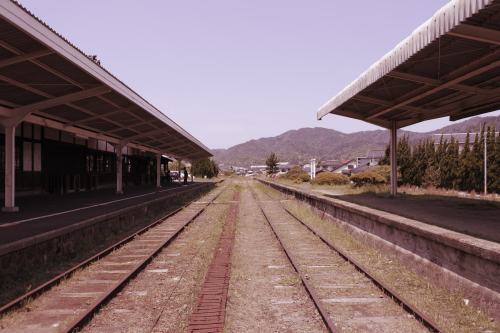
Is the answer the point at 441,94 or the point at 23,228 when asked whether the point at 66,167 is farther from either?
the point at 441,94

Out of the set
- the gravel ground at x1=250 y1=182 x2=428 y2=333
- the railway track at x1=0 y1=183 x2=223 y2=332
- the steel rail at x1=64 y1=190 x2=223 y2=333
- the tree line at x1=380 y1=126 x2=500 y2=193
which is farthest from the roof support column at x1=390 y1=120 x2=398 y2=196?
the tree line at x1=380 y1=126 x2=500 y2=193

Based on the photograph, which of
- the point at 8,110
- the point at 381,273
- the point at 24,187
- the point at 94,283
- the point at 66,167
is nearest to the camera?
the point at 94,283

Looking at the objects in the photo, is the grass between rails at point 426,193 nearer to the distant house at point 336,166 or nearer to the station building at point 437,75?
the station building at point 437,75

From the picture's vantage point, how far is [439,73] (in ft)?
37.5

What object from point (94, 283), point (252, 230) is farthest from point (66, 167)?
point (94, 283)

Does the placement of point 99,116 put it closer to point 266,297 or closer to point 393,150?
point 393,150

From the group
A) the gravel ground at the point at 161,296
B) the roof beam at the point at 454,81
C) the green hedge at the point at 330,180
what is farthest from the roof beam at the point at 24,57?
the green hedge at the point at 330,180

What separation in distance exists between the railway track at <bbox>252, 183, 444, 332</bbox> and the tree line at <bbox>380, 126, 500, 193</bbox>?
27246 mm

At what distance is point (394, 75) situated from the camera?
11.3m

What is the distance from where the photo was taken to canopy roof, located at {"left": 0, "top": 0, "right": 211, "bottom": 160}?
8.73 meters

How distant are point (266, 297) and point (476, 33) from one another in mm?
5866

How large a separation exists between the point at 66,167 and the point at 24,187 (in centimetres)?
451

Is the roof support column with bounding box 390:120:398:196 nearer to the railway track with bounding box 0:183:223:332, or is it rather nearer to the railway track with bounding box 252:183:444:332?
the railway track with bounding box 252:183:444:332

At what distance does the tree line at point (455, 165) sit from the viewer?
3216 centimetres
